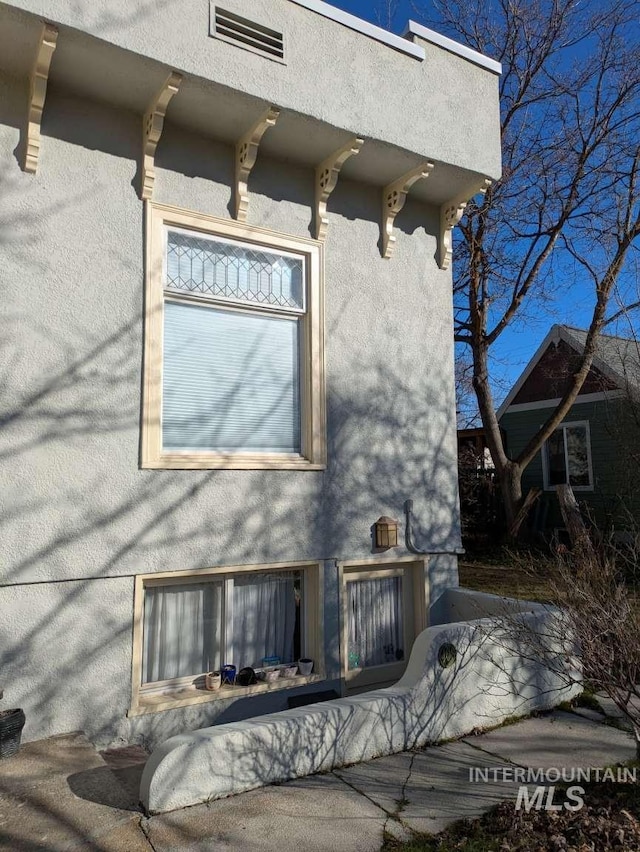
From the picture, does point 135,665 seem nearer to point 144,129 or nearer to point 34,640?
point 34,640

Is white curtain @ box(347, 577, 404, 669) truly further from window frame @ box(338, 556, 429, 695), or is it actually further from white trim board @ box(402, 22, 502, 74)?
white trim board @ box(402, 22, 502, 74)

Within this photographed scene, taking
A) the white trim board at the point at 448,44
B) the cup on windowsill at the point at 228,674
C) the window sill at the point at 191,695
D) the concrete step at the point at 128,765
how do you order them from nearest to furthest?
the concrete step at the point at 128,765, the window sill at the point at 191,695, the cup on windowsill at the point at 228,674, the white trim board at the point at 448,44

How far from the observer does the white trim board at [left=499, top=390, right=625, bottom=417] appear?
14263mm

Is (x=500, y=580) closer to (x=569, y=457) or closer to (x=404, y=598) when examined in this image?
(x=404, y=598)

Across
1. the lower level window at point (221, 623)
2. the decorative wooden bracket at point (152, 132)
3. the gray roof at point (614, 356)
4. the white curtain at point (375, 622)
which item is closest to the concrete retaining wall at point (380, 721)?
the white curtain at point (375, 622)

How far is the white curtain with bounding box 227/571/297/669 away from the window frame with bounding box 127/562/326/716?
97 millimetres

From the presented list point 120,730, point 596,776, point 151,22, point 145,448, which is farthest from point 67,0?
point 596,776

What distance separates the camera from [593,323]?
516 inches

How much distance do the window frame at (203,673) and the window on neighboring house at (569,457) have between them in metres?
11.4

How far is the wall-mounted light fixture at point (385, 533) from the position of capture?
6234 mm

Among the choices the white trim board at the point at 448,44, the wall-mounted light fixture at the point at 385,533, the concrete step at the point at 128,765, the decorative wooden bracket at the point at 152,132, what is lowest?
the concrete step at the point at 128,765

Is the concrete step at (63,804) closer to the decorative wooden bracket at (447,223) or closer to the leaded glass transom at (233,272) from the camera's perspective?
the leaded glass transom at (233,272)

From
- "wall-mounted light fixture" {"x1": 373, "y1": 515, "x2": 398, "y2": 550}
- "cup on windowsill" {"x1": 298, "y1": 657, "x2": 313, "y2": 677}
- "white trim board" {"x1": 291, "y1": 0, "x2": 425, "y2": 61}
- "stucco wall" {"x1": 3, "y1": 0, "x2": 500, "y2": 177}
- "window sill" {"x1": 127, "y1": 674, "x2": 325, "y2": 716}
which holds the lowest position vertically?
"window sill" {"x1": 127, "y1": 674, "x2": 325, "y2": 716}

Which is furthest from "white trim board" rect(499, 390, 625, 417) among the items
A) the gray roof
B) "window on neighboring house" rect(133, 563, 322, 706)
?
"window on neighboring house" rect(133, 563, 322, 706)
